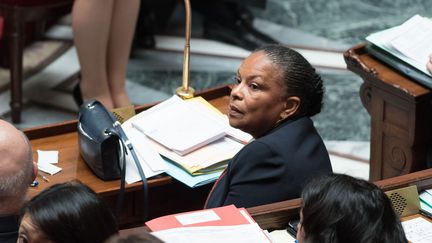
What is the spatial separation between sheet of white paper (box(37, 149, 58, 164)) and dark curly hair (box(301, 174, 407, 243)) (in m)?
1.24

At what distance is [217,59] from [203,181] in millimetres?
2673

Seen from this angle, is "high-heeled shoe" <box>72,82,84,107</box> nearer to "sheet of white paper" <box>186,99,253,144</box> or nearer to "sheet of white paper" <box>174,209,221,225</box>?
"sheet of white paper" <box>186,99,253,144</box>

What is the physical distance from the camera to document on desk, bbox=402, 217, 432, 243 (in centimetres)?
265

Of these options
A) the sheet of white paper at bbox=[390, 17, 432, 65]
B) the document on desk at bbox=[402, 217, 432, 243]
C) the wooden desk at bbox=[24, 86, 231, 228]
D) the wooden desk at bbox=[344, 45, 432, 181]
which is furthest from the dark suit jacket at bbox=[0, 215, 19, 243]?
the sheet of white paper at bbox=[390, 17, 432, 65]

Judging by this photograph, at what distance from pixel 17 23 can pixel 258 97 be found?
2.12 metres

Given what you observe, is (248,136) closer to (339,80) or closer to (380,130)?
(380,130)

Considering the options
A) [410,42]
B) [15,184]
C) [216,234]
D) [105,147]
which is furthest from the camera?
[410,42]

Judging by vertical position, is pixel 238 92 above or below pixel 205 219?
above

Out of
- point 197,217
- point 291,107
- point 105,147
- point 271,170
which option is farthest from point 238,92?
point 197,217

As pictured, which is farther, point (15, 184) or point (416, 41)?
point (416, 41)

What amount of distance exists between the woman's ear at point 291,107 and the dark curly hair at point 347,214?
2.37ft

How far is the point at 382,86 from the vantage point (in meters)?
3.65

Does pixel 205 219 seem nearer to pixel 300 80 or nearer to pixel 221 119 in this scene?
pixel 300 80

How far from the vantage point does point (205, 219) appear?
2500mm
